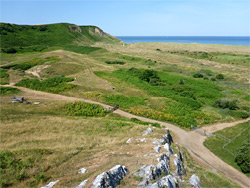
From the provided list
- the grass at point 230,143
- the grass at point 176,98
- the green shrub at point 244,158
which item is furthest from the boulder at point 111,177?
the grass at point 176,98

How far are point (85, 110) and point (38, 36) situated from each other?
116m

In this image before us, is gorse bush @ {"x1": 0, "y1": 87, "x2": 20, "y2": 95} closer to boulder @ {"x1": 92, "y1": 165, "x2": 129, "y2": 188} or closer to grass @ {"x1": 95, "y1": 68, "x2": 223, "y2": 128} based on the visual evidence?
grass @ {"x1": 95, "y1": 68, "x2": 223, "y2": 128}

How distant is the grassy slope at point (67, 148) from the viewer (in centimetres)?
1430

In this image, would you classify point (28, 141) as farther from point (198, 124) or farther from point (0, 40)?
point (0, 40)

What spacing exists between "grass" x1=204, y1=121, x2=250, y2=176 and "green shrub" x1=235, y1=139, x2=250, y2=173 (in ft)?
1.79

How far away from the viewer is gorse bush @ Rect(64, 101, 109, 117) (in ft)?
114

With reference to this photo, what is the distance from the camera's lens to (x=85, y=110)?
1405 inches

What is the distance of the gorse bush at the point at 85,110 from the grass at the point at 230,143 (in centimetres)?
2054

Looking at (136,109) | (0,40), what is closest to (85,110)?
(136,109)

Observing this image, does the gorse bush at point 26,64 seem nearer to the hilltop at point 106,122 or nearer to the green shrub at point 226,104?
the hilltop at point 106,122

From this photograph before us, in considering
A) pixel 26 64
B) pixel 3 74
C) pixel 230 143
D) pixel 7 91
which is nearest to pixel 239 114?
pixel 230 143

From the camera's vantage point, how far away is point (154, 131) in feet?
85.7

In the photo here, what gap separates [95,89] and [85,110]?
45.5 ft

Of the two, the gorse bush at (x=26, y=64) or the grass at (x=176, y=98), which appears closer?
the grass at (x=176, y=98)
